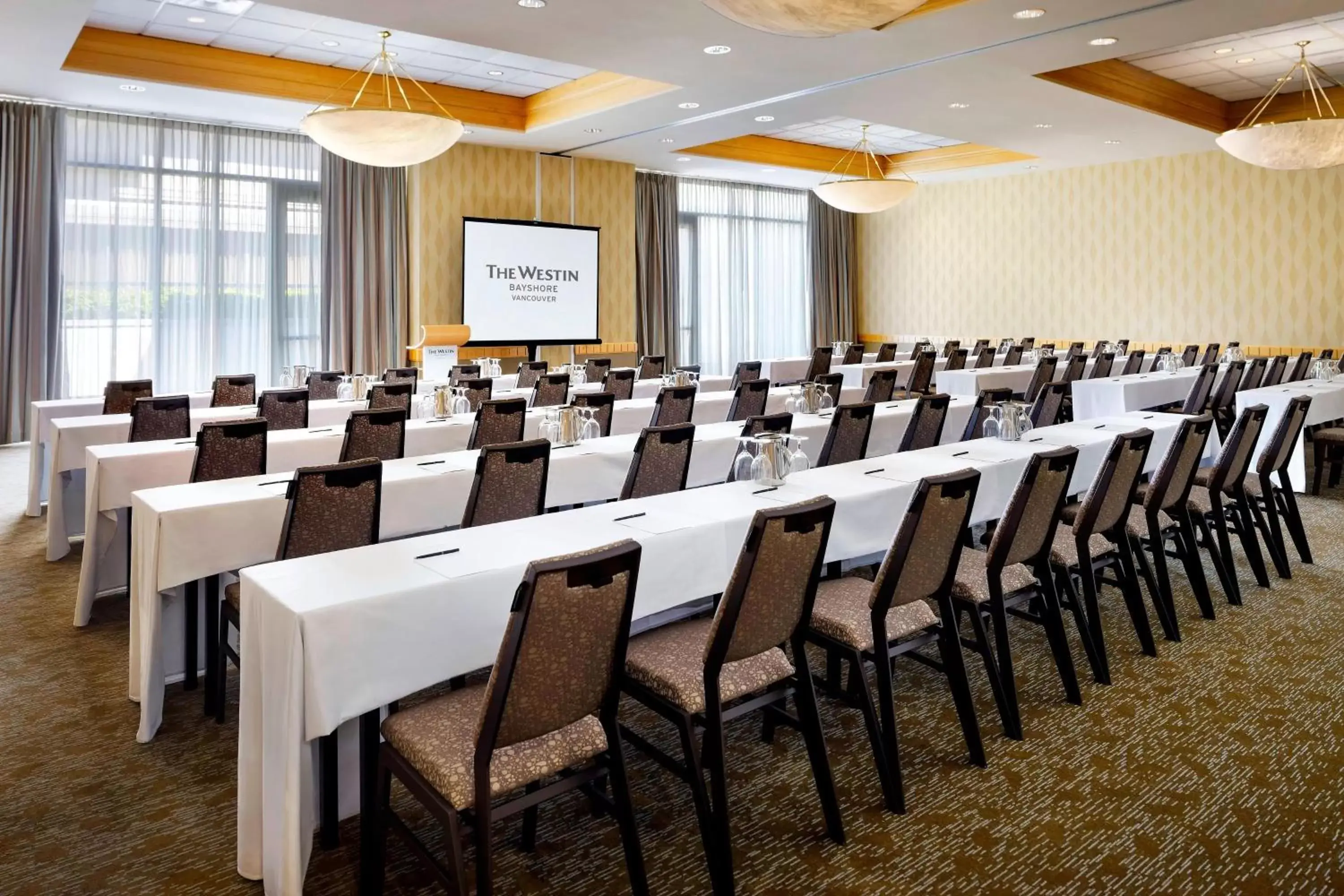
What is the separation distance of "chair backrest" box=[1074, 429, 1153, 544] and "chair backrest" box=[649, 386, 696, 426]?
2.93 meters

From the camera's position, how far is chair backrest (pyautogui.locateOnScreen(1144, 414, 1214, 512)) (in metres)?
4.29

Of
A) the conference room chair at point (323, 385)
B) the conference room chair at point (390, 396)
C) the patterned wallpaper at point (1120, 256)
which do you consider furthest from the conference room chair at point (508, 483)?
the patterned wallpaper at point (1120, 256)

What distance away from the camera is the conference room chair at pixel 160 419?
558 centimetres

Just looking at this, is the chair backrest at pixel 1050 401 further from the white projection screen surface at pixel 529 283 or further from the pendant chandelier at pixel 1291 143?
the white projection screen surface at pixel 529 283

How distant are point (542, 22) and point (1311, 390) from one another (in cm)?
664

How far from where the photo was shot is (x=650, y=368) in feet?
32.7

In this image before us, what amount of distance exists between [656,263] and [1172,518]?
1134 cm

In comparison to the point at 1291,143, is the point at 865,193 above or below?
above

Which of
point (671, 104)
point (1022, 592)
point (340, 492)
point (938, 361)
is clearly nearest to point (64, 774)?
point (340, 492)

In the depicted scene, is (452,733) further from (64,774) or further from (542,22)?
(542,22)

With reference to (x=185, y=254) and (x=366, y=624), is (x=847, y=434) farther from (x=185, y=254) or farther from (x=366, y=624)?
(x=185, y=254)

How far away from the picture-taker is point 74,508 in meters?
6.07

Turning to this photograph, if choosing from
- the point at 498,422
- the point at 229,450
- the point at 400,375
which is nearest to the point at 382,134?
the point at 400,375

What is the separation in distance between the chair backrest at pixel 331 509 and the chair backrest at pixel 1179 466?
3.34m
